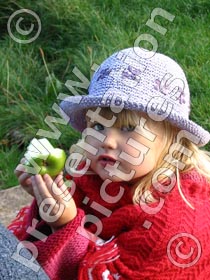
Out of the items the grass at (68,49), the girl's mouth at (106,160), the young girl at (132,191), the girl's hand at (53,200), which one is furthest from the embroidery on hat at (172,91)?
the grass at (68,49)

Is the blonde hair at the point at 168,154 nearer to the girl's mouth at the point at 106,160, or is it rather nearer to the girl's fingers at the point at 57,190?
the girl's mouth at the point at 106,160

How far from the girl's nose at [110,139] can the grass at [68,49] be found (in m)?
1.49

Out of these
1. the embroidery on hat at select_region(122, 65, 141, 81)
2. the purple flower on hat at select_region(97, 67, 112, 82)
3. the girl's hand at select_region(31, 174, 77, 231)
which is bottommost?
the girl's hand at select_region(31, 174, 77, 231)

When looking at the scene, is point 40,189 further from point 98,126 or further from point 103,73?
point 103,73

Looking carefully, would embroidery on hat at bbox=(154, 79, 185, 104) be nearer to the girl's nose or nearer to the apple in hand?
the girl's nose

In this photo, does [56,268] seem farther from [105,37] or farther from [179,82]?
[105,37]

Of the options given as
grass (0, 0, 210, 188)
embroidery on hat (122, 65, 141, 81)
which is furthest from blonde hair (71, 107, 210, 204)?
grass (0, 0, 210, 188)

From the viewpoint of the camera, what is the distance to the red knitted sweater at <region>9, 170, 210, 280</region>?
2094 mm

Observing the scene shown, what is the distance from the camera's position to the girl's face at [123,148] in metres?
2.11

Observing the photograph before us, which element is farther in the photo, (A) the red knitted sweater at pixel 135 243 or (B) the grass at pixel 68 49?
(B) the grass at pixel 68 49

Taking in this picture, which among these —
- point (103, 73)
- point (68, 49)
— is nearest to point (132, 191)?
point (103, 73)

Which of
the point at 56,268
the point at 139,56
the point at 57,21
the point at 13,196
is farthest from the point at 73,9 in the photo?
the point at 56,268

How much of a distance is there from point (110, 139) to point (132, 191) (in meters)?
0.19

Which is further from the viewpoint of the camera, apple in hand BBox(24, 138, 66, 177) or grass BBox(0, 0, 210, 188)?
grass BBox(0, 0, 210, 188)
